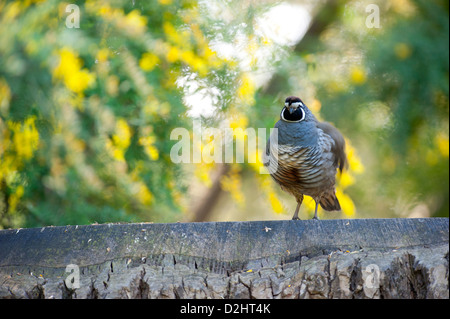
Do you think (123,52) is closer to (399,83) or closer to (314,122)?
(314,122)

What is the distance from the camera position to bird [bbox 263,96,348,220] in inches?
131

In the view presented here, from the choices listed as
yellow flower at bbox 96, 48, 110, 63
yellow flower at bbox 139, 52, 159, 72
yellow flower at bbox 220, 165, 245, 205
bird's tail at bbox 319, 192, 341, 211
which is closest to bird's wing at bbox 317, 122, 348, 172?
bird's tail at bbox 319, 192, 341, 211

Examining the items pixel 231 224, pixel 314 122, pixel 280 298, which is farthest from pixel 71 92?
pixel 280 298

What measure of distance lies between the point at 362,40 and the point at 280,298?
11.6ft

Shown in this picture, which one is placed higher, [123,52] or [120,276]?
[123,52]

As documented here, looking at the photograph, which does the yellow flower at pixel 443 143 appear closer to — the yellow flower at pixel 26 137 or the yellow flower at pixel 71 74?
the yellow flower at pixel 71 74

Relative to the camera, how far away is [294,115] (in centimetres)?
340

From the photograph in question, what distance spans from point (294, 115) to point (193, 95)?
1.01 meters

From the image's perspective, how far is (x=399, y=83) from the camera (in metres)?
4.75

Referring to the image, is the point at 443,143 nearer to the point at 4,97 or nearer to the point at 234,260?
the point at 234,260

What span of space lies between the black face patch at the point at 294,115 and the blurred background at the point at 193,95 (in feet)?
1.80

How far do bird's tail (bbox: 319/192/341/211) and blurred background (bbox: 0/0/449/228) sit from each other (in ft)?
0.62
